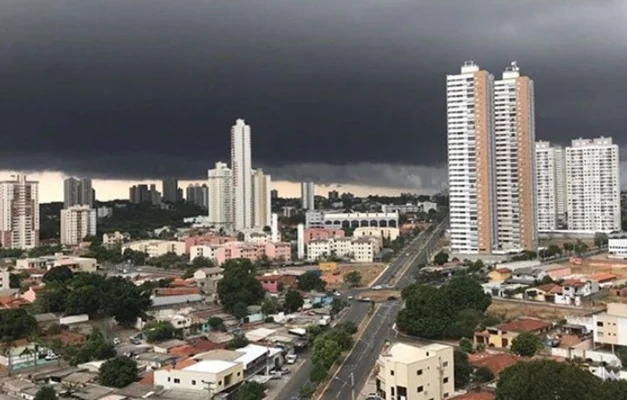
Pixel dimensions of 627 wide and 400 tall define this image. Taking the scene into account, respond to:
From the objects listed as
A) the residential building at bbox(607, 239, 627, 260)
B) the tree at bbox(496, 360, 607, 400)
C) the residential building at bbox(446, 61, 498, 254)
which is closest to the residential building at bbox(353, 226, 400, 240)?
the residential building at bbox(446, 61, 498, 254)

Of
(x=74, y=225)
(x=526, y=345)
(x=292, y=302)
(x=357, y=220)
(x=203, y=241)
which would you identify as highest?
(x=357, y=220)

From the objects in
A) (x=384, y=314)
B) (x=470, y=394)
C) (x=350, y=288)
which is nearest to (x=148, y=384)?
(x=470, y=394)

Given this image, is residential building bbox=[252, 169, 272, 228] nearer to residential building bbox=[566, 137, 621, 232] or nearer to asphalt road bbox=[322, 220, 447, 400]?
residential building bbox=[566, 137, 621, 232]

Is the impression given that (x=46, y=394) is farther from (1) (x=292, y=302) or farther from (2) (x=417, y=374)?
(1) (x=292, y=302)

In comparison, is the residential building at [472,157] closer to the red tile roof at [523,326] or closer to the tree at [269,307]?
the tree at [269,307]

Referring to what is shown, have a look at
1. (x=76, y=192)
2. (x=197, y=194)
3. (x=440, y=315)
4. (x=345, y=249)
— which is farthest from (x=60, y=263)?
(x=197, y=194)

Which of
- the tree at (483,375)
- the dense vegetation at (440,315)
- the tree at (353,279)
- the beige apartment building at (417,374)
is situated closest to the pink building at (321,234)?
the tree at (353,279)
